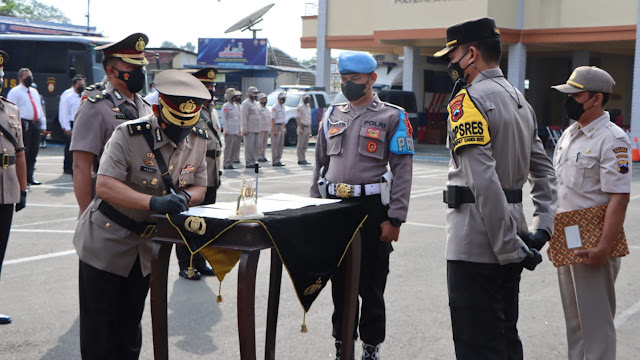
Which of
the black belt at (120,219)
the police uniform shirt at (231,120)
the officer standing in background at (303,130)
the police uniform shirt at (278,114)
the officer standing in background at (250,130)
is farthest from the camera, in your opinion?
the police uniform shirt at (278,114)

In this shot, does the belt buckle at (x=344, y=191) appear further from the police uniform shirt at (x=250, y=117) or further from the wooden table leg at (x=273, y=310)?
the police uniform shirt at (x=250, y=117)

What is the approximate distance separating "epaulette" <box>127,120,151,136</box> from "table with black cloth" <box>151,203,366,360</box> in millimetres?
479

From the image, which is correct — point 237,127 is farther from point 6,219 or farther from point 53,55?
point 6,219

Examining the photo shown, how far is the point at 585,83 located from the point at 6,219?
170 inches

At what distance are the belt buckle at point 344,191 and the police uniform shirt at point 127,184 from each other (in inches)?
45.1

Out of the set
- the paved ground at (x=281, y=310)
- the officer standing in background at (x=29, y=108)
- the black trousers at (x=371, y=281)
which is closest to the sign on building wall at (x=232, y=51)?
the officer standing in background at (x=29, y=108)

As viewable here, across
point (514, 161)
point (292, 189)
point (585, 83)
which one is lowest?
point (292, 189)

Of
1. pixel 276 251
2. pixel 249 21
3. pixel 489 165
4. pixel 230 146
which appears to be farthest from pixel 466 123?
pixel 249 21

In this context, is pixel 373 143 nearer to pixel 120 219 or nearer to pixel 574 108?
pixel 574 108

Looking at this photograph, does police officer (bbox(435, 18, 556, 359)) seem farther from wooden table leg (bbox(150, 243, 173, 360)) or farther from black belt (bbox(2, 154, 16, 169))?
black belt (bbox(2, 154, 16, 169))

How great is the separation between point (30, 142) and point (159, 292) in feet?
39.6

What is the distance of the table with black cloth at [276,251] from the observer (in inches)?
140

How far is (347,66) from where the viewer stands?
5.06 m

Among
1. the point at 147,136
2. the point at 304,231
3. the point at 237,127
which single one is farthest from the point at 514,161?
the point at 237,127
